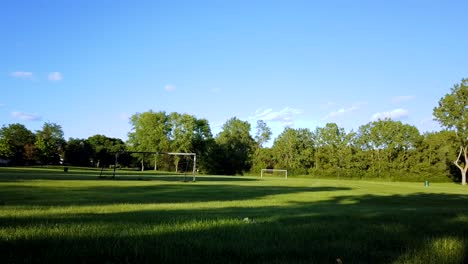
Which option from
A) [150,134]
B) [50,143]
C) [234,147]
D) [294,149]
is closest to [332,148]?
[294,149]

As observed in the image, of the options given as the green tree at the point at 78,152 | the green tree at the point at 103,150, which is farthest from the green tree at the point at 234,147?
the green tree at the point at 78,152

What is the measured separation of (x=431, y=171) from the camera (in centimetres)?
8931

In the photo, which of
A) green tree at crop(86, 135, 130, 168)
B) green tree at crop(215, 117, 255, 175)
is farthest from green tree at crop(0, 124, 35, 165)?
green tree at crop(215, 117, 255, 175)

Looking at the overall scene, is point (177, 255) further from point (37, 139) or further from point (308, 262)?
point (37, 139)

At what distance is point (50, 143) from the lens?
11300cm

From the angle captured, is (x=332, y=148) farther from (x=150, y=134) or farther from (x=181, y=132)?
(x=150, y=134)

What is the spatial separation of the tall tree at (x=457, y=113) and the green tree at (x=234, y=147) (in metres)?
53.9

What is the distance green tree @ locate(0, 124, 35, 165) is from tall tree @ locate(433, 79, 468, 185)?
331ft

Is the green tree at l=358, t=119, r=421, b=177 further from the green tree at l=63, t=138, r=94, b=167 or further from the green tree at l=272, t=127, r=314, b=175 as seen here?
the green tree at l=63, t=138, r=94, b=167

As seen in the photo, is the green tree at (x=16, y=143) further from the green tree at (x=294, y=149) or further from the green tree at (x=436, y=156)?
the green tree at (x=436, y=156)

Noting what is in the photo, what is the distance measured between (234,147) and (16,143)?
61.6m

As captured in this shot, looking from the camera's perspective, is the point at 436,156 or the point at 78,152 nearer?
the point at 436,156

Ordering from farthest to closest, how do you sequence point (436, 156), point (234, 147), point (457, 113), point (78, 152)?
point (78, 152) → point (234, 147) → point (436, 156) → point (457, 113)

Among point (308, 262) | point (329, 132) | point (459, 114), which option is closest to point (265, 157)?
point (329, 132)
